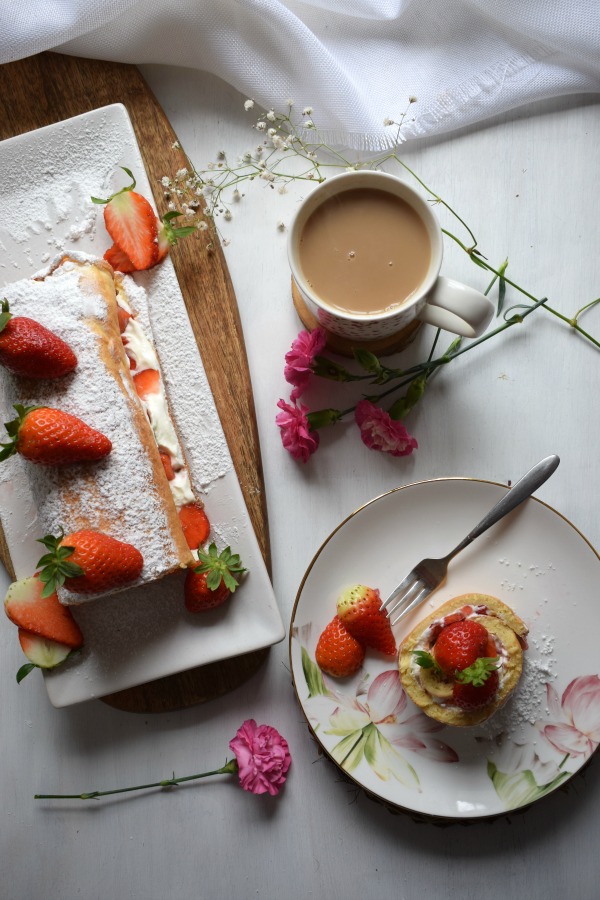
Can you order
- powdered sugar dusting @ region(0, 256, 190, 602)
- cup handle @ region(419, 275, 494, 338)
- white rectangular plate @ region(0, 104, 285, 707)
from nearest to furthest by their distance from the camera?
cup handle @ region(419, 275, 494, 338) < powdered sugar dusting @ region(0, 256, 190, 602) < white rectangular plate @ region(0, 104, 285, 707)

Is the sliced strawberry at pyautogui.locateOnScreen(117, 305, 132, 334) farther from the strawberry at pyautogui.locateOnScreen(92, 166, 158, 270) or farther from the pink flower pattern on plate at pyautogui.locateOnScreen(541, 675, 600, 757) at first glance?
the pink flower pattern on plate at pyautogui.locateOnScreen(541, 675, 600, 757)

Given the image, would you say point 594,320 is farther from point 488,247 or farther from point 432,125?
point 432,125

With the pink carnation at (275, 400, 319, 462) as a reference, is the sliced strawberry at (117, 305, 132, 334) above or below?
above

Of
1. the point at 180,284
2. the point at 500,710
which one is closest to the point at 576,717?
the point at 500,710

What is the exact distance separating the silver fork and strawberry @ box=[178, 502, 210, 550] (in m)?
0.47

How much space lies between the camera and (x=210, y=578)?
158cm

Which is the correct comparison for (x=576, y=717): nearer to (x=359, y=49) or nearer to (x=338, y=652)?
(x=338, y=652)

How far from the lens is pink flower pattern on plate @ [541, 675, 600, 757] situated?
159 cm

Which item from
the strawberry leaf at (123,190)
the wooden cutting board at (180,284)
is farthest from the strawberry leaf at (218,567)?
the strawberry leaf at (123,190)

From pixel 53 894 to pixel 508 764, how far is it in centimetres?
122

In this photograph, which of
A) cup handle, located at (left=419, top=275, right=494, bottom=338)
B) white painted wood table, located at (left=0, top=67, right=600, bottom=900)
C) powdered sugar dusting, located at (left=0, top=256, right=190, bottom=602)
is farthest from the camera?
white painted wood table, located at (left=0, top=67, right=600, bottom=900)

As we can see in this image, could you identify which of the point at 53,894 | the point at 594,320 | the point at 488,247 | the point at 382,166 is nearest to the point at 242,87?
the point at 382,166

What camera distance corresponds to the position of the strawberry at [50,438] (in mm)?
1466

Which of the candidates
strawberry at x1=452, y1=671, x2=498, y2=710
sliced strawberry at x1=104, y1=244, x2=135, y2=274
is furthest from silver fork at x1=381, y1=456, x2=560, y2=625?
sliced strawberry at x1=104, y1=244, x2=135, y2=274
